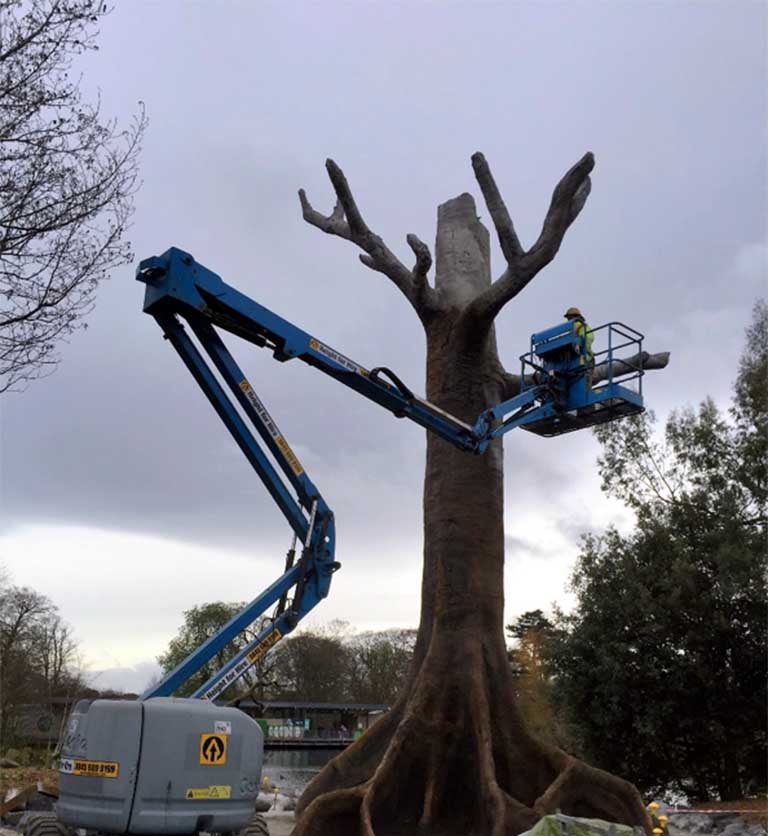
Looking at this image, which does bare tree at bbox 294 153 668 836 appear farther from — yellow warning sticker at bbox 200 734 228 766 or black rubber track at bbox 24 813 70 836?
black rubber track at bbox 24 813 70 836

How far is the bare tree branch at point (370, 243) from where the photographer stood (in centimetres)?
1223

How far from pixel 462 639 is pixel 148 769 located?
4.87 metres

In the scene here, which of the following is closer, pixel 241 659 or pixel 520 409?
pixel 241 659

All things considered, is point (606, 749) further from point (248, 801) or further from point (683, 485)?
point (248, 801)

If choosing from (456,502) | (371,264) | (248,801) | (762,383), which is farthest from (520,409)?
(762,383)

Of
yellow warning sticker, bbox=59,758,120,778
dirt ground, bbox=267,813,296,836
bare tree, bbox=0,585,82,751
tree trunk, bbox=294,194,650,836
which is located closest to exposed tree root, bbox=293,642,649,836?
tree trunk, bbox=294,194,650,836

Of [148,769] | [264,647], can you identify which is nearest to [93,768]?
[148,769]

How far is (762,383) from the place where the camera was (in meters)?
24.8

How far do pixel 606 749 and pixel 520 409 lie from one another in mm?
14504

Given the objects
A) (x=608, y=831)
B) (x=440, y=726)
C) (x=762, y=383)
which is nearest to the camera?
(x=608, y=831)

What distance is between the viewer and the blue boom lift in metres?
7.19

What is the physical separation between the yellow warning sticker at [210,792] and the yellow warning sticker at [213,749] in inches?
7.4

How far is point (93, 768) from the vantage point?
7.18 m

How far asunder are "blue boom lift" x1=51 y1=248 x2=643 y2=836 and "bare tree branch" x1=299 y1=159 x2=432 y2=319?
5.89 ft
